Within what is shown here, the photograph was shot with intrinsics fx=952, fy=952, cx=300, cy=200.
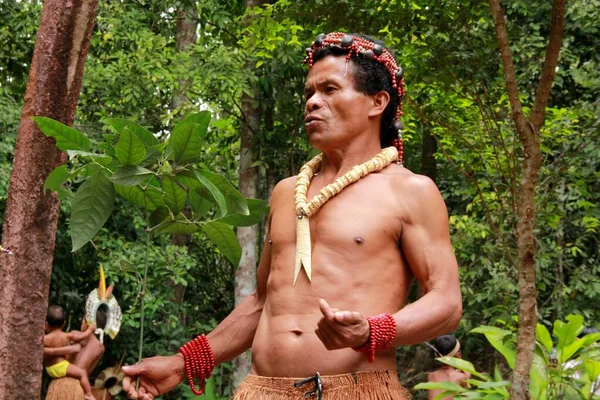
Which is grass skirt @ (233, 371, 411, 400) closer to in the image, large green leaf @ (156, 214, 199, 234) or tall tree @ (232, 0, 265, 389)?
large green leaf @ (156, 214, 199, 234)

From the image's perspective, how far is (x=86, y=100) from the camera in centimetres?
977

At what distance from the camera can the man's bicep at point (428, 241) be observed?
2.56 metres

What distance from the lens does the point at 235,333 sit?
288 cm

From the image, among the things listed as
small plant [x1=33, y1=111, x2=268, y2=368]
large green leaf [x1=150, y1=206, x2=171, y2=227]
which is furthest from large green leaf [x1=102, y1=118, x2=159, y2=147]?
large green leaf [x1=150, y1=206, x2=171, y2=227]

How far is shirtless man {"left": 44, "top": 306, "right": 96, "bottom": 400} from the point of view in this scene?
8.39m

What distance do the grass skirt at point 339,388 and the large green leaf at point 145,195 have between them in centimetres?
57

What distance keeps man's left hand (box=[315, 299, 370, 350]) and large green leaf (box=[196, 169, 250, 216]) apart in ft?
1.74

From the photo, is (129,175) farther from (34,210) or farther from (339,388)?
(34,210)

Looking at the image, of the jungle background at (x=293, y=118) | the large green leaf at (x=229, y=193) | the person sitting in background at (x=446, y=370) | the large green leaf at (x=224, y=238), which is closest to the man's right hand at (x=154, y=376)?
the large green leaf at (x=224, y=238)

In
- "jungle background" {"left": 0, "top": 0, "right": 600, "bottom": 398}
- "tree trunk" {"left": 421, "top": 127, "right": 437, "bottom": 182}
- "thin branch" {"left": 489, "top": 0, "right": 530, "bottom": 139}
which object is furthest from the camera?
"tree trunk" {"left": 421, "top": 127, "right": 437, "bottom": 182}

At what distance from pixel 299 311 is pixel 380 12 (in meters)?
4.05

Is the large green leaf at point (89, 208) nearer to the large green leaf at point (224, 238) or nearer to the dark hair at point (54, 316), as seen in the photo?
the large green leaf at point (224, 238)

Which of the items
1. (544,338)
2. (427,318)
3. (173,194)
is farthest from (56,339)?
(427,318)

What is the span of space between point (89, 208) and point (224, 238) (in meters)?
0.43
